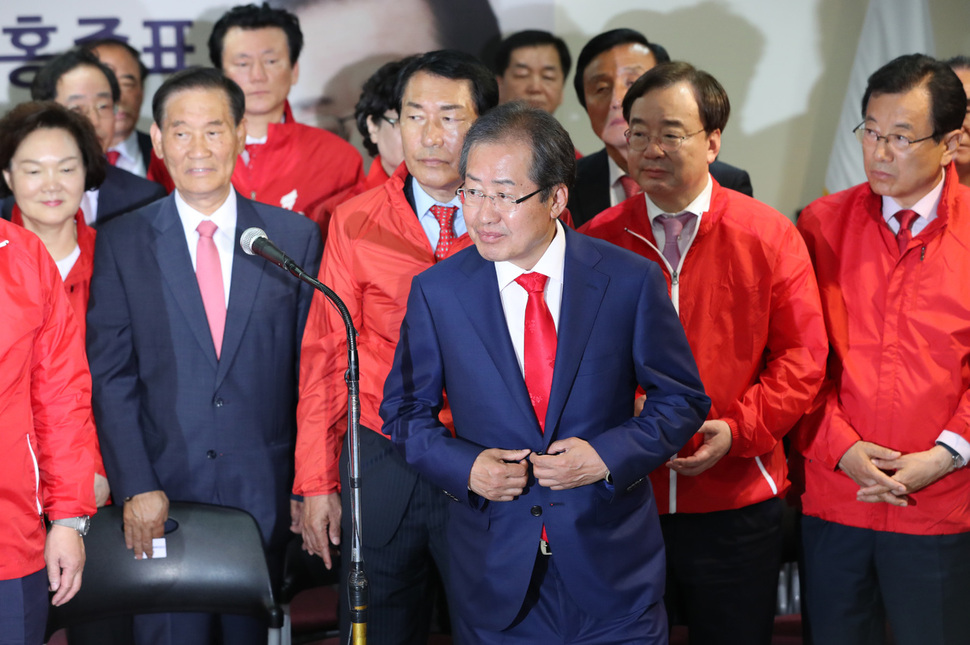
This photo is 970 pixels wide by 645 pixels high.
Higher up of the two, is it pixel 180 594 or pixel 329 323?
pixel 329 323

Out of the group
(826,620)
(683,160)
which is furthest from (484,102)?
(826,620)

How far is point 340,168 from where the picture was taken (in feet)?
13.3

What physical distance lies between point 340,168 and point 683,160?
5.43ft

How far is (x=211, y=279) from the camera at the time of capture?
9.77 feet

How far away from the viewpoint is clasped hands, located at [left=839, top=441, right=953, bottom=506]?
8.70 ft

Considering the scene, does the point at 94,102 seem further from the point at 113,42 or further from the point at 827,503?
the point at 827,503

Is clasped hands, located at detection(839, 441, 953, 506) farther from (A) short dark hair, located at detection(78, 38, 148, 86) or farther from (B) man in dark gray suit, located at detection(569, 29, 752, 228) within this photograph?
(A) short dark hair, located at detection(78, 38, 148, 86)

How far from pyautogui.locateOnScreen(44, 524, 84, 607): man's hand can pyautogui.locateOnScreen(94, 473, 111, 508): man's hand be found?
1.81 ft

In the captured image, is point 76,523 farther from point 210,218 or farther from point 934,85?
point 934,85

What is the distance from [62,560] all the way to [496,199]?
1332 millimetres

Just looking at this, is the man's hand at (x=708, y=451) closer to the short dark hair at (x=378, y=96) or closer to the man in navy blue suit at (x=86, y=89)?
the short dark hair at (x=378, y=96)

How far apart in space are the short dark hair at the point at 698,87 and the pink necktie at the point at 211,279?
1.33 metres

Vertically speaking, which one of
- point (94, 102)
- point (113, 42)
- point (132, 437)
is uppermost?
point (113, 42)

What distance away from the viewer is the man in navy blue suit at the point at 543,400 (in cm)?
218
